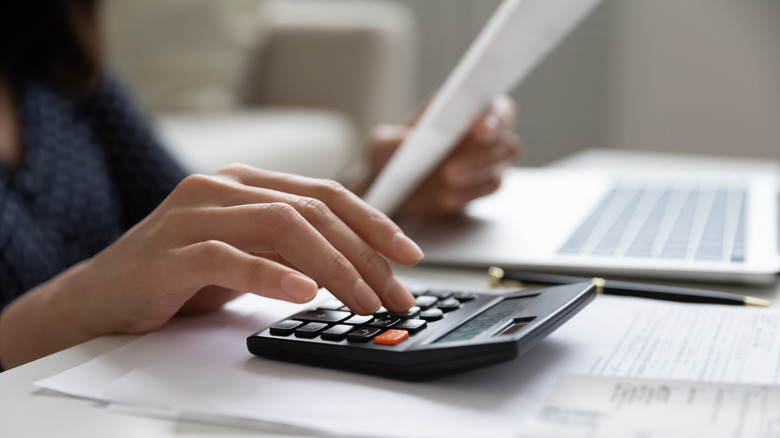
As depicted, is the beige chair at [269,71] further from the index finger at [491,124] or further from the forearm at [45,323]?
the forearm at [45,323]

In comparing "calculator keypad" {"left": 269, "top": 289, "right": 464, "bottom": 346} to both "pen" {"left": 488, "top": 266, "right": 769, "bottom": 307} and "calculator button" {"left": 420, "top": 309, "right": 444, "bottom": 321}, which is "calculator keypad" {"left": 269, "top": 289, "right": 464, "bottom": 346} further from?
"pen" {"left": 488, "top": 266, "right": 769, "bottom": 307}

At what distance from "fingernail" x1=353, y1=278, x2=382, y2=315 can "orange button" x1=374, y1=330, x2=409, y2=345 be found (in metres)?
0.03

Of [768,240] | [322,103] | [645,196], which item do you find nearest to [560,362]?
[768,240]

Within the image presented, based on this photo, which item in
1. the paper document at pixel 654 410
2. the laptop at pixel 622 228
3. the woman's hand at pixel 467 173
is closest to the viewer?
the paper document at pixel 654 410

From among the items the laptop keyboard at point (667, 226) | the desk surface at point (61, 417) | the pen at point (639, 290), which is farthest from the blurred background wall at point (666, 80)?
the desk surface at point (61, 417)

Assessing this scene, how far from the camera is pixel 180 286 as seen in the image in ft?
1.40

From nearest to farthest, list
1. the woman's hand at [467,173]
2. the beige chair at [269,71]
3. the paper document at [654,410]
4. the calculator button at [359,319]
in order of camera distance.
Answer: the paper document at [654,410], the calculator button at [359,319], the woman's hand at [467,173], the beige chair at [269,71]

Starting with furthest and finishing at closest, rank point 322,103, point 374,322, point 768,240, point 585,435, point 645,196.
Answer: point 322,103, point 645,196, point 768,240, point 374,322, point 585,435

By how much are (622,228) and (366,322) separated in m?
0.36

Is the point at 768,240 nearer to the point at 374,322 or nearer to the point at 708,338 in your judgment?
the point at 708,338

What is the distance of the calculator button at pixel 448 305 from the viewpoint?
1.44 feet

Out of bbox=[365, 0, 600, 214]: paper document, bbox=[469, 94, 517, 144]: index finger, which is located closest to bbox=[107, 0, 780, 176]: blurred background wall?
bbox=[469, 94, 517, 144]: index finger

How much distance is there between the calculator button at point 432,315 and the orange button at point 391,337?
3 centimetres

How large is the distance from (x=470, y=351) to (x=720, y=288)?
289mm
